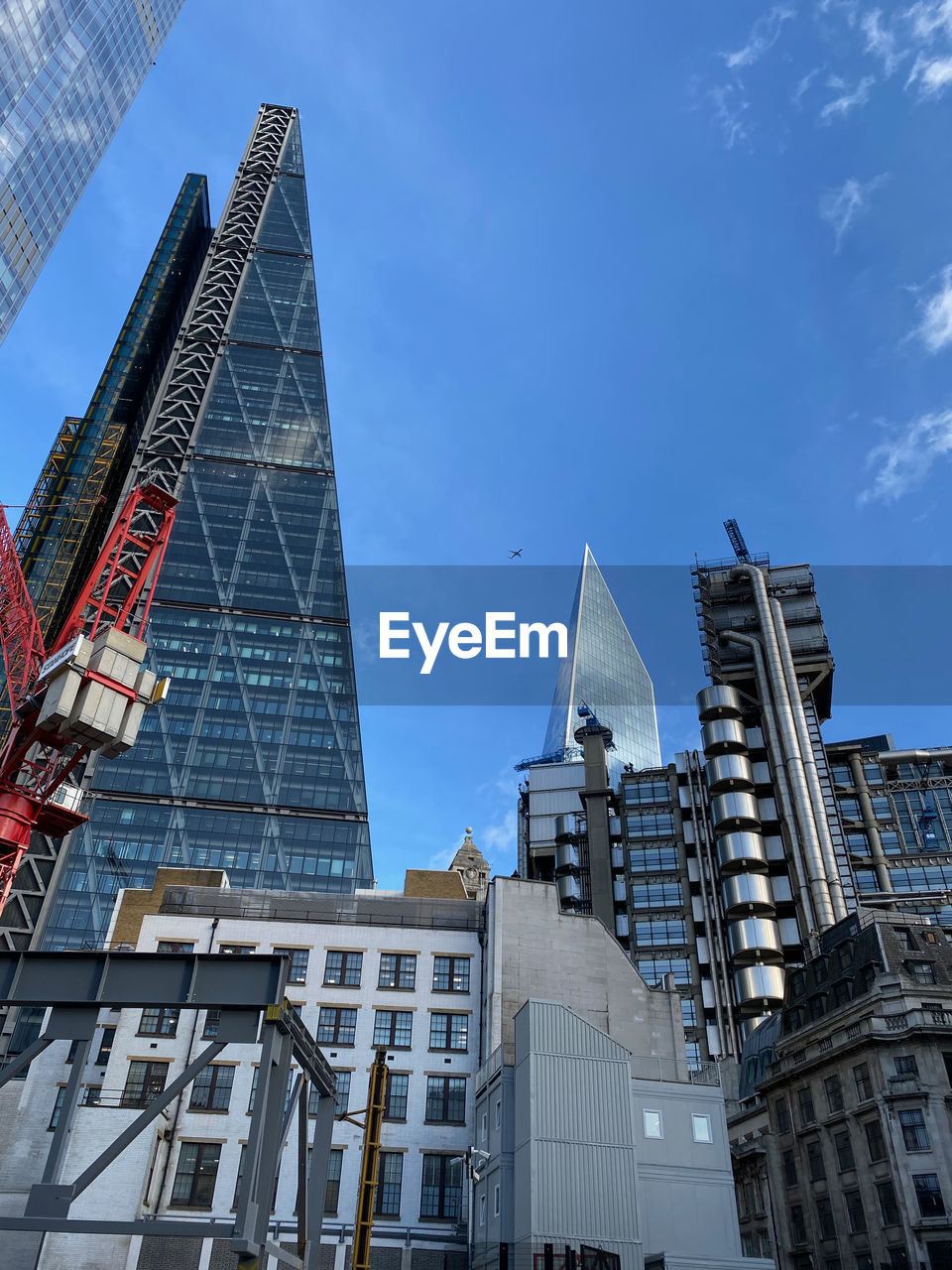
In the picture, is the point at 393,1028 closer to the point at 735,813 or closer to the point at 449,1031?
the point at 449,1031

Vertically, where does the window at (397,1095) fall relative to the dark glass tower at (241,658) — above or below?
below

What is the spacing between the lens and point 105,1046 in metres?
57.4

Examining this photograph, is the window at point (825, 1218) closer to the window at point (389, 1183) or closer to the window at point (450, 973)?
the window at point (450, 973)

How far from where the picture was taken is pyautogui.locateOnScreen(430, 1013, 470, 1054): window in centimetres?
5719

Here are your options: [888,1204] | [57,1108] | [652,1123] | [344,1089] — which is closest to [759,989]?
[888,1204]

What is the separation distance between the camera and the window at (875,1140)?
53.5 metres

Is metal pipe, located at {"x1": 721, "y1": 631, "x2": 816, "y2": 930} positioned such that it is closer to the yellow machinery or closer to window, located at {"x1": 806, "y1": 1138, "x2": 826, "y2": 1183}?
window, located at {"x1": 806, "y1": 1138, "x2": 826, "y2": 1183}

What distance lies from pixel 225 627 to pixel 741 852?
83077 mm

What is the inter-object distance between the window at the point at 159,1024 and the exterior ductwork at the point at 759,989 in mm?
59865

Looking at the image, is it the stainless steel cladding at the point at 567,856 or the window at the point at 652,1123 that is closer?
the window at the point at 652,1123

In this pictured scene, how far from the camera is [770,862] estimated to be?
352 ft

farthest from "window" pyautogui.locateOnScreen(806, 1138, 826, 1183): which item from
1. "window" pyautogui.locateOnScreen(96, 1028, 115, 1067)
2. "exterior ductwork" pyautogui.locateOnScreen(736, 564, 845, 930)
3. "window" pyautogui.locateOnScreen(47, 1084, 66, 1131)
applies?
"window" pyautogui.locateOnScreen(47, 1084, 66, 1131)

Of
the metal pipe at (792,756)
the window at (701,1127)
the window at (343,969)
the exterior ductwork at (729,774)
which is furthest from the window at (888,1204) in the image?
the exterior ductwork at (729,774)

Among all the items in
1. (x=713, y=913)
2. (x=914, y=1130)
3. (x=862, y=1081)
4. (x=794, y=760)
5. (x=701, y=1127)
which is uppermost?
(x=794, y=760)
